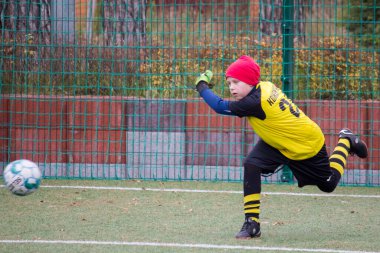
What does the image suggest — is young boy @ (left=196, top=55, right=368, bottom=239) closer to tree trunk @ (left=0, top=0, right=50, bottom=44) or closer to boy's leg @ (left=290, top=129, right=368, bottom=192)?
boy's leg @ (left=290, top=129, right=368, bottom=192)

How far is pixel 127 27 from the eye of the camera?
1141 centimetres

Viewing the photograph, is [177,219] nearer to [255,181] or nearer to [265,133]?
[255,181]

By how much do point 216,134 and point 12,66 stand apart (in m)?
2.77

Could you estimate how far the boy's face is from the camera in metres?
6.64

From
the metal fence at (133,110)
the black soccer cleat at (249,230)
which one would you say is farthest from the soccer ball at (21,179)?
the metal fence at (133,110)

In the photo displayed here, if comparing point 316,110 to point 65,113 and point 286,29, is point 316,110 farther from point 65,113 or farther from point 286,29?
point 65,113

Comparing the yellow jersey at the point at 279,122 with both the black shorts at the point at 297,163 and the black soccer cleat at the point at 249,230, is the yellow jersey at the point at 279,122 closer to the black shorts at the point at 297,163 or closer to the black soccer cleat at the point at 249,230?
the black shorts at the point at 297,163

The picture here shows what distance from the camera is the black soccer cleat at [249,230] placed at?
657 cm

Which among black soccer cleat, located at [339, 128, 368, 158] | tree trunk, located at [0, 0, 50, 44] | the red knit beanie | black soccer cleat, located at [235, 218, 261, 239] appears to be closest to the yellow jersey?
the red knit beanie

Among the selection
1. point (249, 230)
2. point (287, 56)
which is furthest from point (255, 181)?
point (287, 56)

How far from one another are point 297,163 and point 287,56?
3432 millimetres

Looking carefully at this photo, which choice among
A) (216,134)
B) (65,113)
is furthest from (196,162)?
(65,113)

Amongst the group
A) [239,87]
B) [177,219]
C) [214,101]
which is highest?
[239,87]

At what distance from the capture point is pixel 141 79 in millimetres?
10805
